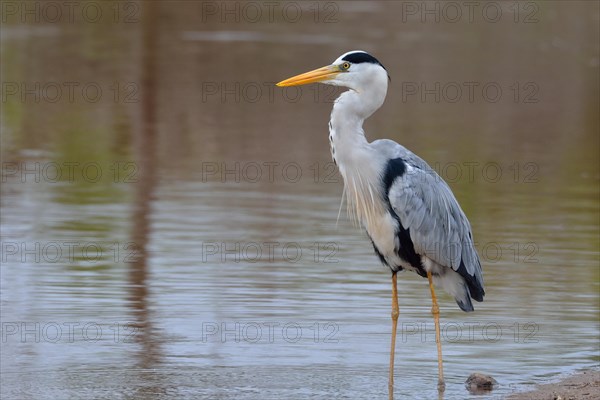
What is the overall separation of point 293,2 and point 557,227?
23139mm

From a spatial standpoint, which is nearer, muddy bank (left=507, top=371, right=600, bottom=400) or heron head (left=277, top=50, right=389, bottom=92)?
muddy bank (left=507, top=371, right=600, bottom=400)

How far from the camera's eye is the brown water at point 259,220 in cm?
827

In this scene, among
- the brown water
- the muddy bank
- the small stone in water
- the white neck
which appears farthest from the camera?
the brown water

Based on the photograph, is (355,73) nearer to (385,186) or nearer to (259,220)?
(385,186)

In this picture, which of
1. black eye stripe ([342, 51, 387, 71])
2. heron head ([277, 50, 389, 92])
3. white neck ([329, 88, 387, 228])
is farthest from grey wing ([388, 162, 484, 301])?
black eye stripe ([342, 51, 387, 71])

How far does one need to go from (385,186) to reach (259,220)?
4.25 meters

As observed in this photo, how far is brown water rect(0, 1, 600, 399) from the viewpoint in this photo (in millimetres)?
8266

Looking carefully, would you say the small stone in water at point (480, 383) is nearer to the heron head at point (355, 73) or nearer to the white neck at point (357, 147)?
the white neck at point (357, 147)

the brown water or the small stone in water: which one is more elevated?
the brown water

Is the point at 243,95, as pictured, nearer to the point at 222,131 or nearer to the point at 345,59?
the point at 222,131

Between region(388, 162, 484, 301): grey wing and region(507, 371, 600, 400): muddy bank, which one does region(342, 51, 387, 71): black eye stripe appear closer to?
region(388, 162, 484, 301): grey wing

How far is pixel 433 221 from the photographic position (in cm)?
820

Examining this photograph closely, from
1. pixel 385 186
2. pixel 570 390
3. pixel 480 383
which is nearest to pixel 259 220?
pixel 385 186

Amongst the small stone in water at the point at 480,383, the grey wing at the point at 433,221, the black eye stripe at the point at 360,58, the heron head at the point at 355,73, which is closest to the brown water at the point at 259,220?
the small stone in water at the point at 480,383
